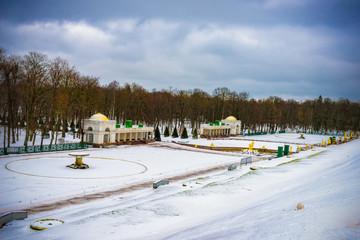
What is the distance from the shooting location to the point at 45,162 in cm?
3356

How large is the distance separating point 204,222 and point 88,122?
1753 inches

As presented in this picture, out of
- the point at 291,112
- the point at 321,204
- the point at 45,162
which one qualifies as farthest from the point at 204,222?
the point at 291,112

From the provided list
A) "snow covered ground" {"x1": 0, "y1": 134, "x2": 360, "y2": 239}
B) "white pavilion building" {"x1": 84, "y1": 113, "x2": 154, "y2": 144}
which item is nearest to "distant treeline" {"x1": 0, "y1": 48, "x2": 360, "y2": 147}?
"white pavilion building" {"x1": 84, "y1": 113, "x2": 154, "y2": 144}

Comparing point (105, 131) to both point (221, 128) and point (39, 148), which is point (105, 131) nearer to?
point (39, 148)

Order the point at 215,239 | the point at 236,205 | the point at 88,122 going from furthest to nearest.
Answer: the point at 88,122
the point at 236,205
the point at 215,239

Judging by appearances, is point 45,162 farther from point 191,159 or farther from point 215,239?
point 215,239

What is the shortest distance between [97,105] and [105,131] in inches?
538

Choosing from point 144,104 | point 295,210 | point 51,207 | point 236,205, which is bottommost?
point 51,207

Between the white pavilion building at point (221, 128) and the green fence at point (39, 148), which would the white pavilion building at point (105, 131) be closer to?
the green fence at point (39, 148)

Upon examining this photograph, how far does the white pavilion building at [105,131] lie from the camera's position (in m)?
51.9

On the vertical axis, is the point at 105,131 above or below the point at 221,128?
below

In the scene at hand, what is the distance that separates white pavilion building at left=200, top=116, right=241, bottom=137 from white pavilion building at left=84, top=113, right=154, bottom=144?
73.3 feet

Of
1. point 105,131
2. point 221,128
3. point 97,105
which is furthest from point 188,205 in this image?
point 221,128

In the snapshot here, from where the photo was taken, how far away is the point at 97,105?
64.6 meters
